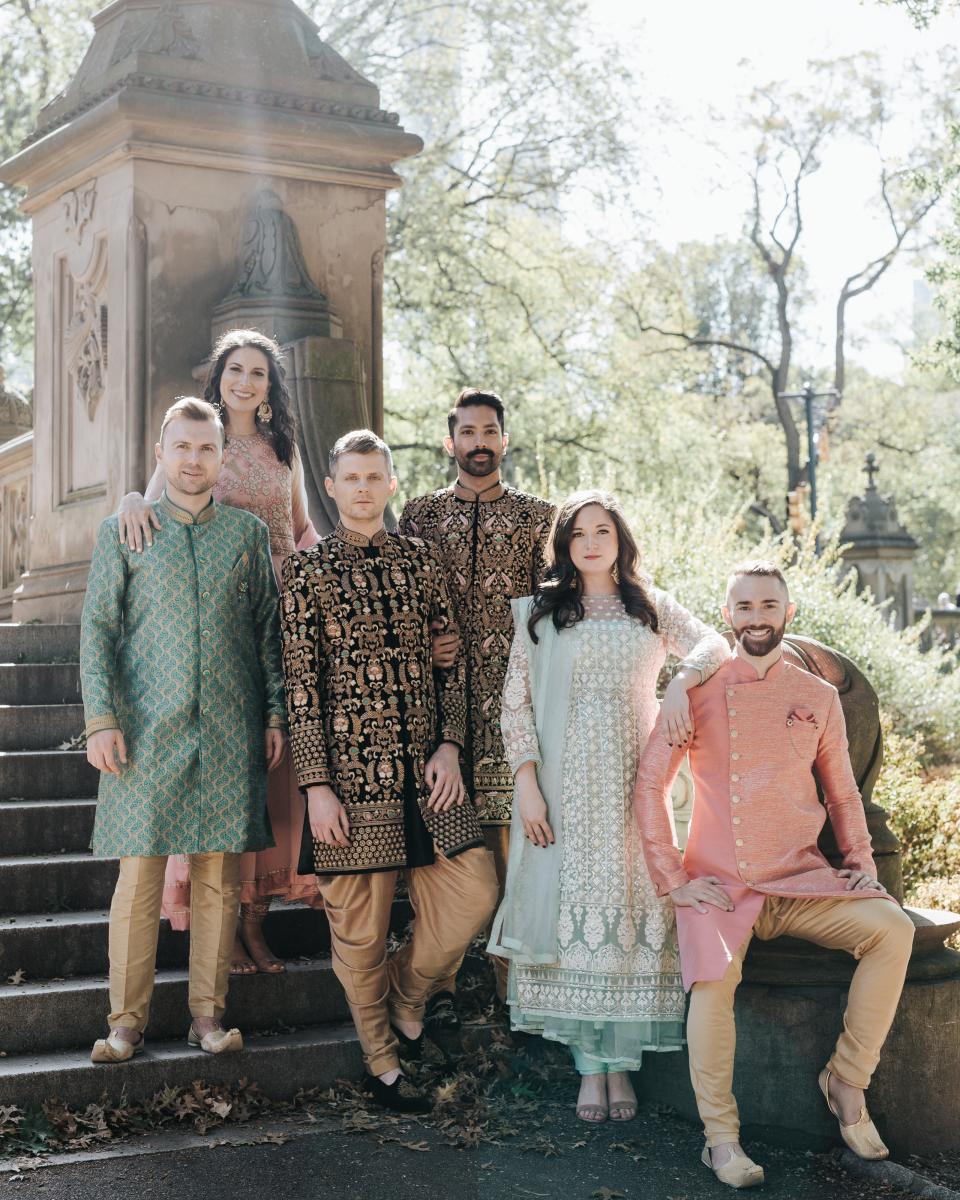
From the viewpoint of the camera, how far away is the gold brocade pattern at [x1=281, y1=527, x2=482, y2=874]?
4586 mm

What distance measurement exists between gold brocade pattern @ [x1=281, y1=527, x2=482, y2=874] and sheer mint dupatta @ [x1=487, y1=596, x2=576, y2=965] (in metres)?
0.17

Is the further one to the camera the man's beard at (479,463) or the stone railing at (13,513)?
the stone railing at (13,513)

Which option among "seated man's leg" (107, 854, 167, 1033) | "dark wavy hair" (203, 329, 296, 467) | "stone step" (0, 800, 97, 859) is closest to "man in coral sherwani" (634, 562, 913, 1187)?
"seated man's leg" (107, 854, 167, 1033)

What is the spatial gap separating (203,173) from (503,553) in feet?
9.92

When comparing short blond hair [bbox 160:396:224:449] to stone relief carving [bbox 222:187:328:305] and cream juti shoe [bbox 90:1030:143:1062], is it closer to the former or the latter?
cream juti shoe [bbox 90:1030:143:1062]

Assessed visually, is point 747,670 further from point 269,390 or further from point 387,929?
point 269,390

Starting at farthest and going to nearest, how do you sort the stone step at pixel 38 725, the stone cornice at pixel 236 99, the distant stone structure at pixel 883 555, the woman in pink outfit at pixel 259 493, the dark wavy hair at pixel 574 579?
the distant stone structure at pixel 883 555 → the stone cornice at pixel 236 99 → the stone step at pixel 38 725 → the woman in pink outfit at pixel 259 493 → the dark wavy hair at pixel 574 579

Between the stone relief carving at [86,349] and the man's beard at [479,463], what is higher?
the stone relief carving at [86,349]

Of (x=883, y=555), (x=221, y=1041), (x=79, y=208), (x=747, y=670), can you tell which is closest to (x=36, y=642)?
(x=79, y=208)

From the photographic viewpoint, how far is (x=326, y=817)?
4.52m

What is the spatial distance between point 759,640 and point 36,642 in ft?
12.4

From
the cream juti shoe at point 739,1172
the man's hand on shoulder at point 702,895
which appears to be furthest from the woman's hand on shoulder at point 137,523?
the cream juti shoe at point 739,1172

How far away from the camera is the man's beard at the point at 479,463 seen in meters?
5.17

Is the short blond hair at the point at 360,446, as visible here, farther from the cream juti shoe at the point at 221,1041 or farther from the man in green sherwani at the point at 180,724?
the cream juti shoe at the point at 221,1041
